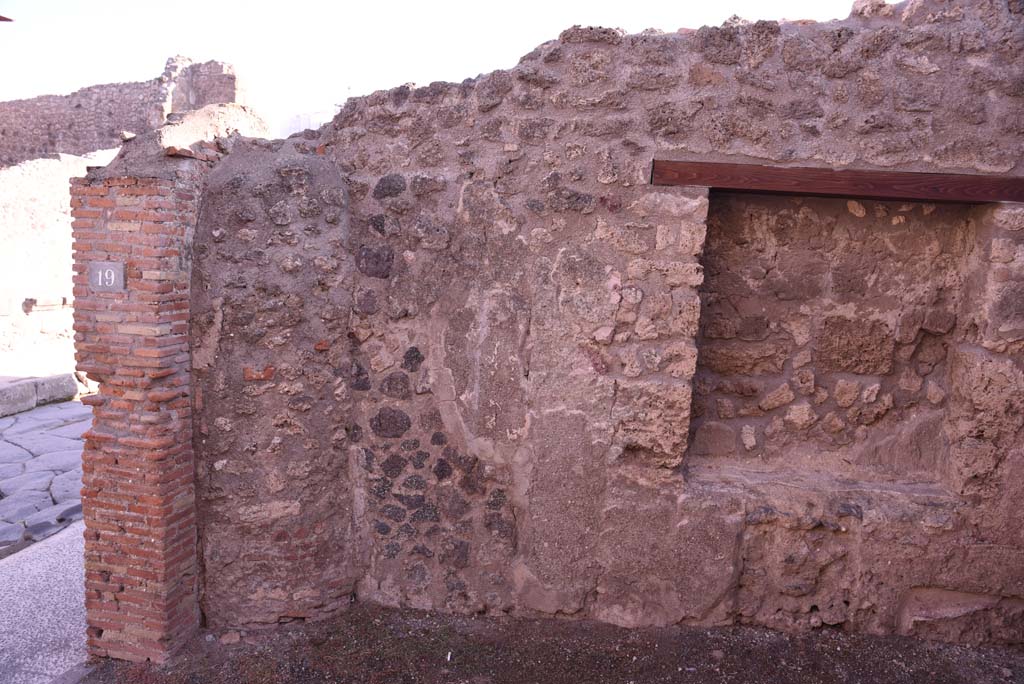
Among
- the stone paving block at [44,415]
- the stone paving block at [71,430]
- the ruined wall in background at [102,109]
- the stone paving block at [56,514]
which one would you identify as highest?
the ruined wall in background at [102,109]

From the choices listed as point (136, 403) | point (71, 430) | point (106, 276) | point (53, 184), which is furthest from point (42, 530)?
point (53, 184)

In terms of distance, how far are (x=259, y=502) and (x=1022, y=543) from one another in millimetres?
3485

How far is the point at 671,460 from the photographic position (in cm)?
327

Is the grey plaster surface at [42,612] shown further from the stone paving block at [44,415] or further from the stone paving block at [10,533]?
the stone paving block at [44,415]

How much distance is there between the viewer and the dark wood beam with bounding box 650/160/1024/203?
3.01 m

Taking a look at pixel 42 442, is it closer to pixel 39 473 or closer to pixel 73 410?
pixel 39 473

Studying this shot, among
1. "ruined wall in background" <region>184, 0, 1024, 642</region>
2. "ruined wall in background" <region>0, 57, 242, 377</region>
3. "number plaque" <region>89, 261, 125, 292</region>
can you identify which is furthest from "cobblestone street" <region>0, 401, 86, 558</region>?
"number plaque" <region>89, 261, 125, 292</region>

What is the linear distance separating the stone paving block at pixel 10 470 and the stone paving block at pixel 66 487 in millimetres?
423

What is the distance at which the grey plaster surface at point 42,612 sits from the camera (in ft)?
10.7

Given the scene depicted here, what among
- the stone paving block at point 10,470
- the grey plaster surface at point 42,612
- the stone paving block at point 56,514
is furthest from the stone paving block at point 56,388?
the grey plaster surface at point 42,612

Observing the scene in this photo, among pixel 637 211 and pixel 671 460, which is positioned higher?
pixel 637 211

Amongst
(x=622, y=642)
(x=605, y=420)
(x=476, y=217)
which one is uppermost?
(x=476, y=217)

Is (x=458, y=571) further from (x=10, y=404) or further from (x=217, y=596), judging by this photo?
(x=10, y=404)

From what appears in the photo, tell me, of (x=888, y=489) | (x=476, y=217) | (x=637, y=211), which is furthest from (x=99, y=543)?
(x=888, y=489)
